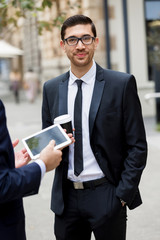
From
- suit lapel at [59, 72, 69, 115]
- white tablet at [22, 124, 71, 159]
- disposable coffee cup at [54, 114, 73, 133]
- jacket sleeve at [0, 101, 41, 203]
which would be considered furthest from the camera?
suit lapel at [59, 72, 69, 115]

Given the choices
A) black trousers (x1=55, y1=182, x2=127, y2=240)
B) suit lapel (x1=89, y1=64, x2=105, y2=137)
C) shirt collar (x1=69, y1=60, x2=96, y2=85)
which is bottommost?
black trousers (x1=55, y1=182, x2=127, y2=240)

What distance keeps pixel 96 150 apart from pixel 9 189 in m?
0.87

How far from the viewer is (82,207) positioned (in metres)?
2.64

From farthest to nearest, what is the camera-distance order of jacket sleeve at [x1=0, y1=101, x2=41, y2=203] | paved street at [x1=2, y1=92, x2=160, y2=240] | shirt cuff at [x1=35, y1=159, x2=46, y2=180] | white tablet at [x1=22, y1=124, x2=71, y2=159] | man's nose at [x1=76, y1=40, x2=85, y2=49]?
1. paved street at [x1=2, y1=92, x2=160, y2=240]
2. man's nose at [x1=76, y1=40, x2=85, y2=49]
3. white tablet at [x1=22, y1=124, x2=71, y2=159]
4. shirt cuff at [x1=35, y1=159, x2=46, y2=180]
5. jacket sleeve at [x1=0, y1=101, x2=41, y2=203]

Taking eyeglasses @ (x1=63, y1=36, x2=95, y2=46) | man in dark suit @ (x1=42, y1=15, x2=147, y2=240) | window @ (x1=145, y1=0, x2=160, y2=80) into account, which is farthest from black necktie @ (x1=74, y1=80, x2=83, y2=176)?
window @ (x1=145, y1=0, x2=160, y2=80)

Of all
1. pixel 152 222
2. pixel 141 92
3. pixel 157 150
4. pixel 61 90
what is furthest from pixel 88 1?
pixel 61 90

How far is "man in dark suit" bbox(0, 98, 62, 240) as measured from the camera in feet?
6.25

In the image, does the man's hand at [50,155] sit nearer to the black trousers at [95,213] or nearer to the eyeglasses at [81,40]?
the black trousers at [95,213]

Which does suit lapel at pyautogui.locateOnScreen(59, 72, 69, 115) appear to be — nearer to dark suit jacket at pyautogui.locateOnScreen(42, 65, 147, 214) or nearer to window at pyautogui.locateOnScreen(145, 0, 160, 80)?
dark suit jacket at pyautogui.locateOnScreen(42, 65, 147, 214)

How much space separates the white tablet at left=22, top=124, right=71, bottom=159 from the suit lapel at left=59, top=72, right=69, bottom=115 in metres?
0.39

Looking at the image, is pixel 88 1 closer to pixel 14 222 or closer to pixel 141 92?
pixel 141 92

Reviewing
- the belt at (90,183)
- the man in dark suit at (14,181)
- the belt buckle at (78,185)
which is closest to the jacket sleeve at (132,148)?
the belt at (90,183)

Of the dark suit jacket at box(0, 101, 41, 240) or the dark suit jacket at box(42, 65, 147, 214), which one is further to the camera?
the dark suit jacket at box(42, 65, 147, 214)

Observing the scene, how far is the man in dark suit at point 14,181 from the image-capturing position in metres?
1.90
